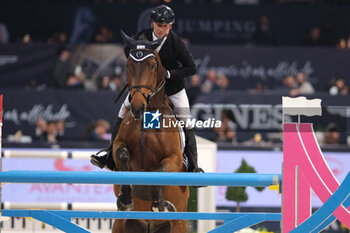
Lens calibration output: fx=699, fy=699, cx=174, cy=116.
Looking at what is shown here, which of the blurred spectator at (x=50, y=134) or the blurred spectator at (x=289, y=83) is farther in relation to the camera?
the blurred spectator at (x=289, y=83)

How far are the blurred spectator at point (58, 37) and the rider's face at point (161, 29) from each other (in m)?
9.04

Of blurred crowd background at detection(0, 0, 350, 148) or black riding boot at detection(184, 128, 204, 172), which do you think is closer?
black riding boot at detection(184, 128, 204, 172)

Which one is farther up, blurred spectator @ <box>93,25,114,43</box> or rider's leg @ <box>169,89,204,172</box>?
blurred spectator @ <box>93,25,114,43</box>

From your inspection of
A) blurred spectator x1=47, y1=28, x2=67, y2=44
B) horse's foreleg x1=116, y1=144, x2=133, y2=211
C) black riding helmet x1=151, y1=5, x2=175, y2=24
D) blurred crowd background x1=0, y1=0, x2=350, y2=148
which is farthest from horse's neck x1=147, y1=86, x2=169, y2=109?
blurred spectator x1=47, y1=28, x2=67, y2=44

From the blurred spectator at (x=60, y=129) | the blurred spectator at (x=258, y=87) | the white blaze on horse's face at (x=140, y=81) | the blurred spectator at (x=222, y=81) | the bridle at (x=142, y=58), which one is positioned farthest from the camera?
the blurred spectator at (x=258, y=87)

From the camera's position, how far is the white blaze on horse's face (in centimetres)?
469

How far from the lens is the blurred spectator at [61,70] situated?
41.0ft

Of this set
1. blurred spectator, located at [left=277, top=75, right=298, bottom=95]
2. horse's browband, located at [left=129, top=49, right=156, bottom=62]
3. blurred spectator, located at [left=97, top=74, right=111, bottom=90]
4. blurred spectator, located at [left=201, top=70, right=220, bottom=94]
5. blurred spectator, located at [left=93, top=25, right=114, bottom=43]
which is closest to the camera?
horse's browband, located at [left=129, top=49, right=156, bottom=62]

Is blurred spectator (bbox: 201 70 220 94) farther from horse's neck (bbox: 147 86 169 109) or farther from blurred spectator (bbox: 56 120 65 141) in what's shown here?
horse's neck (bbox: 147 86 169 109)

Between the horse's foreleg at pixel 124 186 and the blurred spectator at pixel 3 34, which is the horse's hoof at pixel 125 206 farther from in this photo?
the blurred spectator at pixel 3 34

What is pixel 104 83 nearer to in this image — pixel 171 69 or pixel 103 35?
pixel 103 35

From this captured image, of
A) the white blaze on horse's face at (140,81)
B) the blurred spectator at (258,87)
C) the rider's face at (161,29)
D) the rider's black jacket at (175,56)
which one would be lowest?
the blurred spectator at (258,87)

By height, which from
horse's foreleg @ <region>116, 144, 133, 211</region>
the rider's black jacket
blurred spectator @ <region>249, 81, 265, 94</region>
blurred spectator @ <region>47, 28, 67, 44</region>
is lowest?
horse's foreleg @ <region>116, 144, 133, 211</region>

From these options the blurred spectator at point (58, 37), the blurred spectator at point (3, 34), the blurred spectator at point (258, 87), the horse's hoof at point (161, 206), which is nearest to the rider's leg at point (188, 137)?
the horse's hoof at point (161, 206)
